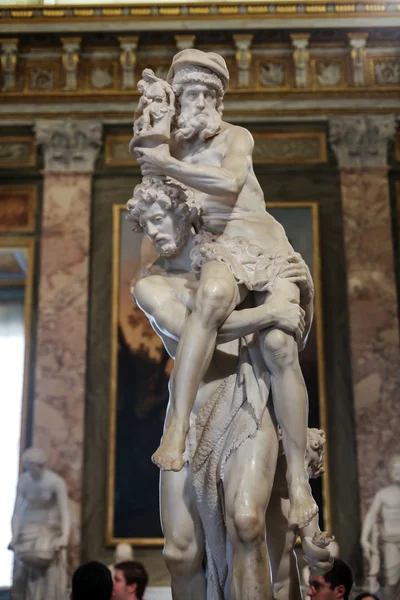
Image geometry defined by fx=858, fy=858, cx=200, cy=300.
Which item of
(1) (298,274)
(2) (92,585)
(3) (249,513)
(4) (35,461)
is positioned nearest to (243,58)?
(4) (35,461)

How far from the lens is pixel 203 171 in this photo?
3.92 m

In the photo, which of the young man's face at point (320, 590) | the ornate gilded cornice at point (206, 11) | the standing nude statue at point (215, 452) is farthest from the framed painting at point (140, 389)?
the standing nude statue at point (215, 452)

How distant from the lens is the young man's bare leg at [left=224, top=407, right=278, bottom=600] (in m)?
3.43

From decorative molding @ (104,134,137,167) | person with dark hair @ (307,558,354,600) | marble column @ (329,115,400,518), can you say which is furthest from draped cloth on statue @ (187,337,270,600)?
decorative molding @ (104,134,137,167)

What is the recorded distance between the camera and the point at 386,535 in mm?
8859

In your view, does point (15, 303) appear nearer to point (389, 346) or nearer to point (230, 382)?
point (389, 346)

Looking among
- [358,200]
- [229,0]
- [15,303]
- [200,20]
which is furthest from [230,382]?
[15,303]

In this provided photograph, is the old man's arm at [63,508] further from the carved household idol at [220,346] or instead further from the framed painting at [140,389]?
the carved household idol at [220,346]

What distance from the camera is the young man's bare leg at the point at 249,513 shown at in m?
3.43

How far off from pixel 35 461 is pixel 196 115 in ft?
18.7

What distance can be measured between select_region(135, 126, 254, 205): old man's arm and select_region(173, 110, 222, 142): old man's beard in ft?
0.71

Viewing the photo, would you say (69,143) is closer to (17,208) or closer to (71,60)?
(17,208)

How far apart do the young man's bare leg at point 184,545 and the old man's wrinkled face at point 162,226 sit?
1.11 metres

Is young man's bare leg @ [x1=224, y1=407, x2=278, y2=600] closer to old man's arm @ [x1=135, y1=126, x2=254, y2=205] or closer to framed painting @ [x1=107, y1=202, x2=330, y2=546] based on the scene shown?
old man's arm @ [x1=135, y1=126, x2=254, y2=205]
